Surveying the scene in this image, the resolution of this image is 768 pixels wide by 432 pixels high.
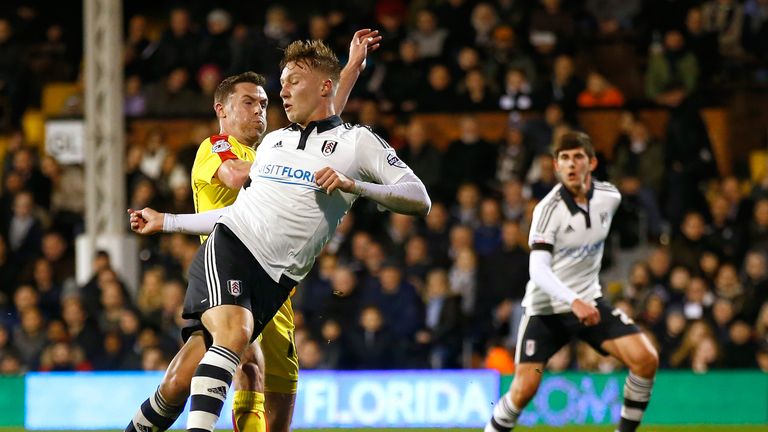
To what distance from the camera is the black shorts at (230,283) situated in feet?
20.8

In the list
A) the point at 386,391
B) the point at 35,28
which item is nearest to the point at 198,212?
the point at 386,391

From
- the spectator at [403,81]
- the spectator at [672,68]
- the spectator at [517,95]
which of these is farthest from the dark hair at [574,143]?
the spectator at [672,68]

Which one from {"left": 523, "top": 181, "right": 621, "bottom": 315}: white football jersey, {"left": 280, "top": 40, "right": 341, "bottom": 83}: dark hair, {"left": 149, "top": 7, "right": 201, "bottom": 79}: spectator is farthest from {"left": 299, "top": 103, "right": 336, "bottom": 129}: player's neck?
{"left": 149, "top": 7, "right": 201, "bottom": 79}: spectator

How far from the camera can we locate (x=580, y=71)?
16672 millimetres

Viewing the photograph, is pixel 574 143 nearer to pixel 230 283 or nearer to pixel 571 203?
pixel 571 203

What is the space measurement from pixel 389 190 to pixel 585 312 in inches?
94.8

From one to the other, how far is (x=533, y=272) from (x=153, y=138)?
8240 mm

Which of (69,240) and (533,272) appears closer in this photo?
(533,272)

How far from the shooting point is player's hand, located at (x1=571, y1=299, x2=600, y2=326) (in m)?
8.27

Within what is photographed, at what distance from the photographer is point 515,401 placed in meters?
8.56

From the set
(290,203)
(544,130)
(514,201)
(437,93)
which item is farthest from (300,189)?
(437,93)

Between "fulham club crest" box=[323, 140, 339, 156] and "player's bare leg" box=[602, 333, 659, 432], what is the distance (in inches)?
118

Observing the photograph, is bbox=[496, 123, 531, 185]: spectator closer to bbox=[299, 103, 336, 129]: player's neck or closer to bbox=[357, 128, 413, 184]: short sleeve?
bbox=[299, 103, 336, 129]: player's neck

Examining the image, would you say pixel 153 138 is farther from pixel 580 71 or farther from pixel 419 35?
pixel 580 71
